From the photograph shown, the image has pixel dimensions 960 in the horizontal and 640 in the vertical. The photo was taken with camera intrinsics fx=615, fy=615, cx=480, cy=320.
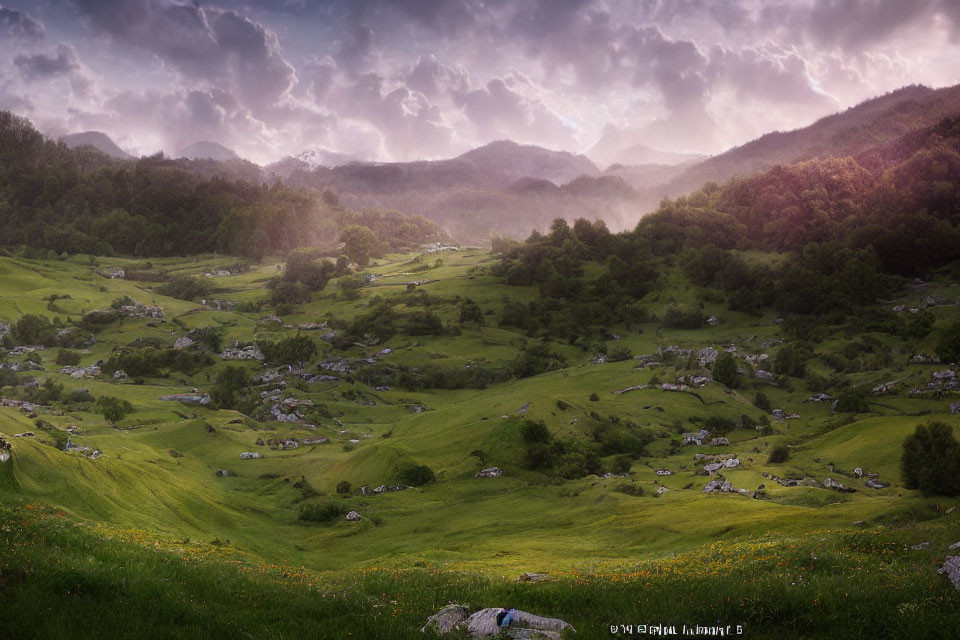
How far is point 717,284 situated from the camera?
161 metres

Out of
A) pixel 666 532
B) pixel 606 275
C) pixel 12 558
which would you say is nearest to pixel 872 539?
pixel 666 532

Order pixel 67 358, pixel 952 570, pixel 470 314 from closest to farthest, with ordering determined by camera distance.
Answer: pixel 952 570, pixel 67 358, pixel 470 314

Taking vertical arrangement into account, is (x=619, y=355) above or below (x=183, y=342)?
below

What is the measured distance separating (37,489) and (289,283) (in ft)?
550

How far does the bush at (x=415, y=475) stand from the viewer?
53.2m

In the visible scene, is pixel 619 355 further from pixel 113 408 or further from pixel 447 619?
pixel 447 619

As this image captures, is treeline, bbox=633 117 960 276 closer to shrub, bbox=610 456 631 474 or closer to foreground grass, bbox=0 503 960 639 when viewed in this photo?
shrub, bbox=610 456 631 474

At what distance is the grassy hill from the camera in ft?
41.9

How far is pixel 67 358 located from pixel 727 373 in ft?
376

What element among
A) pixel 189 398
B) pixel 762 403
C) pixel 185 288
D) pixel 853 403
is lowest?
pixel 762 403

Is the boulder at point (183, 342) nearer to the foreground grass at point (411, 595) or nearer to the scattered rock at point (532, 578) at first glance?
the foreground grass at point (411, 595)

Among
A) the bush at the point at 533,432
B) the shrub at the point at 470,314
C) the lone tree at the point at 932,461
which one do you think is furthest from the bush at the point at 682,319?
the lone tree at the point at 932,461

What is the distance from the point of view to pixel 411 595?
51.6 ft

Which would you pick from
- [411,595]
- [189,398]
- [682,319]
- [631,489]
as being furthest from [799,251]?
[411,595]
